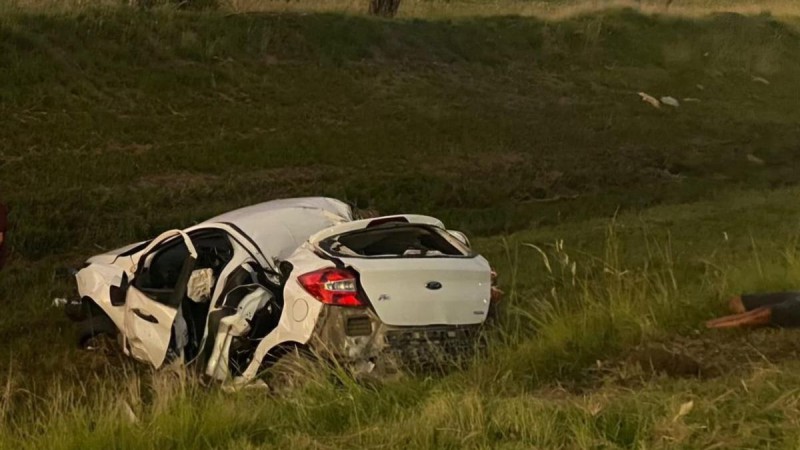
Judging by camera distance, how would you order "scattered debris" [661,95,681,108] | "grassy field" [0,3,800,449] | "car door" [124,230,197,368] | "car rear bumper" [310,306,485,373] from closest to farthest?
"grassy field" [0,3,800,449]
"car rear bumper" [310,306,485,373]
"car door" [124,230,197,368]
"scattered debris" [661,95,681,108]

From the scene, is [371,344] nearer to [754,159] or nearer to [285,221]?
[285,221]

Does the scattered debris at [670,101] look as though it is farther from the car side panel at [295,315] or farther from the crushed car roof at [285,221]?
the car side panel at [295,315]

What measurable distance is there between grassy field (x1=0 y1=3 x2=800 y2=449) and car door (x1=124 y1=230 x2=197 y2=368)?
370 millimetres

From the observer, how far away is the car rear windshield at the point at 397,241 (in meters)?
7.58

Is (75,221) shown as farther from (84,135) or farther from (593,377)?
(593,377)

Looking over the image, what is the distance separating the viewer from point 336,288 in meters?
6.82

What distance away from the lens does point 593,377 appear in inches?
254

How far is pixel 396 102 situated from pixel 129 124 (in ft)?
20.1

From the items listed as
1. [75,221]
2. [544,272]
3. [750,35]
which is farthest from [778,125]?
[75,221]

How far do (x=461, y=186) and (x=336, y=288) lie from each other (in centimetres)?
1003

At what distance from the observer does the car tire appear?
8.73 m

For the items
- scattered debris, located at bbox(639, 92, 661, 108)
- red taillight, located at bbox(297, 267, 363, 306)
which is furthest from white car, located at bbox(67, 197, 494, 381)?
scattered debris, located at bbox(639, 92, 661, 108)

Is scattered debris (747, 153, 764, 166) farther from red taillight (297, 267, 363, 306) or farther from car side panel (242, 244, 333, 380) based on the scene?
red taillight (297, 267, 363, 306)

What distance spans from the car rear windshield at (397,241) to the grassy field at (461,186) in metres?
0.85
